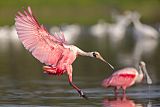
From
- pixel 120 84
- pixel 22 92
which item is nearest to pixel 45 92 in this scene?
pixel 22 92

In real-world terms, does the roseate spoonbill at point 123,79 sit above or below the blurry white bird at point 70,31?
below

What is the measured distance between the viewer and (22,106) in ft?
41.1

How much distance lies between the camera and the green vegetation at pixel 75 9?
44875mm

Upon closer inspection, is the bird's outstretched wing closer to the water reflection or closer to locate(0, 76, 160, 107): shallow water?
locate(0, 76, 160, 107): shallow water

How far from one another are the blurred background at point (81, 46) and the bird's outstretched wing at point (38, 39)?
952 mm

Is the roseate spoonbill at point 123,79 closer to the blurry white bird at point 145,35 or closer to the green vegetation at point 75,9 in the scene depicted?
A: the blurry white bird at point 145,35

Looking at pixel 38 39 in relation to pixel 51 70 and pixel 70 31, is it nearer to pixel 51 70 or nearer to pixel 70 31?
pixel 51 70

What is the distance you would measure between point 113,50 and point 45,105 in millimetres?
14318

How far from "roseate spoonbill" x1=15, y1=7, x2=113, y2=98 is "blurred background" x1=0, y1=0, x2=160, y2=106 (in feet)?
2.61

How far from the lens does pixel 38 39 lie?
40.1 ft

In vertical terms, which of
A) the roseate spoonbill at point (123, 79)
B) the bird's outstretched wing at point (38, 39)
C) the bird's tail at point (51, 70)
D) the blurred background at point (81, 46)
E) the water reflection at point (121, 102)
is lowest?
the water reflection at point (121, 102)

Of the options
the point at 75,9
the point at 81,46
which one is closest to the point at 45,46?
the point at 81,46

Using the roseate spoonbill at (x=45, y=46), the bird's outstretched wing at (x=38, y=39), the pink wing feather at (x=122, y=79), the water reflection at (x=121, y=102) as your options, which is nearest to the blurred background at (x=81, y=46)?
the pink wing feather at (x=122, y=79)

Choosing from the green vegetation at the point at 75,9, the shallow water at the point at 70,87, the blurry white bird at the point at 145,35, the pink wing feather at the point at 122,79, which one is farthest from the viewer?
the green vegetation at the point at 75,9
